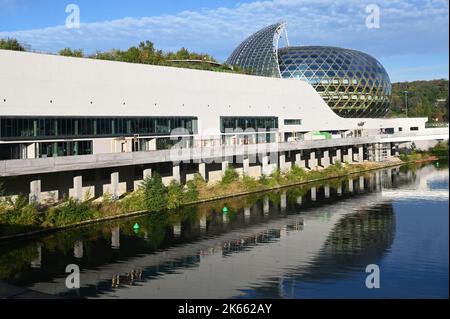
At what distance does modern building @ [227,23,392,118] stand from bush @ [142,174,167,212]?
152 ft

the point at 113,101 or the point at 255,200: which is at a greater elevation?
the point at 113,101

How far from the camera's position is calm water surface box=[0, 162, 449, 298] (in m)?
21.0

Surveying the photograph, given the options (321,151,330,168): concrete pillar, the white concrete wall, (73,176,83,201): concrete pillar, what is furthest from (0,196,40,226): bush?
(321,151,330,168): concrete pillar

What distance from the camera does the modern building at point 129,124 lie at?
34.5 meters

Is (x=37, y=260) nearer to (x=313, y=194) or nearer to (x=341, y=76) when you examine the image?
(x=313, y=194)

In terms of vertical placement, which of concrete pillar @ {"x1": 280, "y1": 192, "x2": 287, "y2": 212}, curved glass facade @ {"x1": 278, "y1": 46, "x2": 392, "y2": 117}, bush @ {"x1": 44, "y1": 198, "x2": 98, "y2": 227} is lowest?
concrete pillar @ {"x1": 280, "y1": 192, "x2": 287, "y2": 212}

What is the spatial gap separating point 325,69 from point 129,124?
47079 millimetres

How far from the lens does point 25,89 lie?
115ft

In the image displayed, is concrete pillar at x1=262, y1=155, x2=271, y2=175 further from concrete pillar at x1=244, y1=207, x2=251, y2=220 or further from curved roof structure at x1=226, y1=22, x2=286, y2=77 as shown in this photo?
curved roof structure at x1=226, y1=22, x2=286, y2=77

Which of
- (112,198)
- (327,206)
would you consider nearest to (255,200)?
(327,206)

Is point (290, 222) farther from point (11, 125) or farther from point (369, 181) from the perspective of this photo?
point (369, 181)

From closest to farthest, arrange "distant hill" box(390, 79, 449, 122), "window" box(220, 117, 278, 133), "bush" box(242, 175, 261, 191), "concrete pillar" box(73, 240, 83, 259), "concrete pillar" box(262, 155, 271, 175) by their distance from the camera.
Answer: "concrete pillar" box(73, 240, 83, 259)
"bush" box(242, 175, 261, 191)
"window" box(220, 117, 278, 133)
"concrete pillar" box(262, 155, 271, 175)
"distant hill" box(390, 79, 449, 122)

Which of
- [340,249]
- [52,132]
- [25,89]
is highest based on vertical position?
[25,89]
